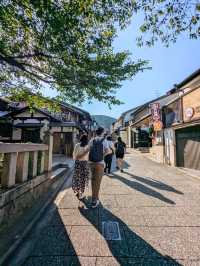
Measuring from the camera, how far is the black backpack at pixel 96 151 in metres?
4.59

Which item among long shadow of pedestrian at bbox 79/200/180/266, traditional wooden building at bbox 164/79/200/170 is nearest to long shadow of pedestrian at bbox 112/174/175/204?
long shadow of pedestrian at bbox 79/200/180/266

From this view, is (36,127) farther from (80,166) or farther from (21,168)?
(21,168)

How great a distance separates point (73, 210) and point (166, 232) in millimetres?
2203

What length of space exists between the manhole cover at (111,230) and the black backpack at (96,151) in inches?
58.5

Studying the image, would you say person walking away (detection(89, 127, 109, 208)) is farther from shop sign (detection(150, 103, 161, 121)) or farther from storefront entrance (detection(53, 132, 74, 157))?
storefront entrance (detection(53, 132, 74, 157))

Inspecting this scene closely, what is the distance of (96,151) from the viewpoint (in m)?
4.63

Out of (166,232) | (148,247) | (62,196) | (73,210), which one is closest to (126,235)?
(148,247)

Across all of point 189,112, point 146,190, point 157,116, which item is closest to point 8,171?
point 146,190

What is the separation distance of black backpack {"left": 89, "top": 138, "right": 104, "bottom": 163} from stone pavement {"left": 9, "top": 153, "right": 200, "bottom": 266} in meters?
1.27

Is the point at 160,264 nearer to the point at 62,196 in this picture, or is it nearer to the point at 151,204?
the point at 151,204

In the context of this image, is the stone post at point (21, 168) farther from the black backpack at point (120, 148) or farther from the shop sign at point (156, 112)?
the shop sign at point (156, 112)

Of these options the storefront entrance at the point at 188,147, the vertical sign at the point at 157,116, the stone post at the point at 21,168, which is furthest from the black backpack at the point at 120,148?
the stone post at the point at 21,168

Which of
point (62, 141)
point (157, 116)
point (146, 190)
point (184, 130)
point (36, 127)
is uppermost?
point (157, 116)

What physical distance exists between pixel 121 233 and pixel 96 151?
1.95 meters
